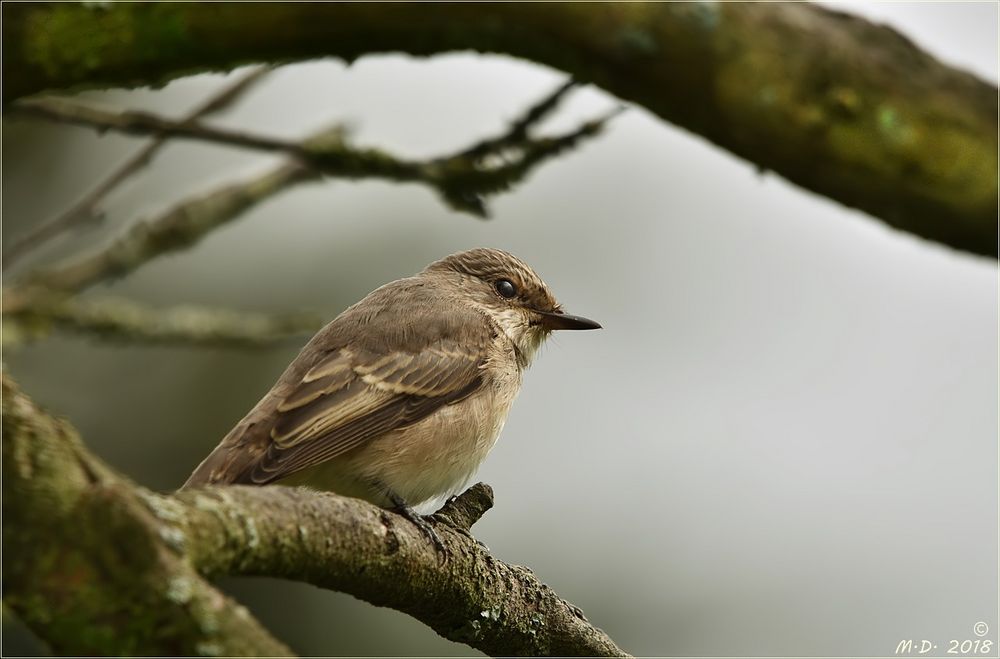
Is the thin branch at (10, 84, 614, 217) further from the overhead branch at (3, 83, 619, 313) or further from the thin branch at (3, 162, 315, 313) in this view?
the thin branch at (3, 162, 315, 313)

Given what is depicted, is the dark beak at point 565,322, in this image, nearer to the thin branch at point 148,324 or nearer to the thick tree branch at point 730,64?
the thin branch at point 148,324

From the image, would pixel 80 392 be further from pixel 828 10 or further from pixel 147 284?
pixel 828 10

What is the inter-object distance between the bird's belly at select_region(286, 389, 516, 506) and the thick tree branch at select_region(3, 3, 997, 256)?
2.38 metres

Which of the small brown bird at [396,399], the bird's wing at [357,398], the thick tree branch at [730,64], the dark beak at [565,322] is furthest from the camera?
the dark beak at [565,322]

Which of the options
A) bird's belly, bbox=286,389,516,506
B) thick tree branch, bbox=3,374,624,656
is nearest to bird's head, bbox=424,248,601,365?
bird's belly, bbox=286,389,516,506

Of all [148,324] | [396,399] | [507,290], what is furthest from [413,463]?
[148,324]

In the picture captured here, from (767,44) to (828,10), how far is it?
0.29 m

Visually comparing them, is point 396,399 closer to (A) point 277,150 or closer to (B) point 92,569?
(A) point 277,150

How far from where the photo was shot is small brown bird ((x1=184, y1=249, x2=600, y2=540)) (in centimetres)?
566

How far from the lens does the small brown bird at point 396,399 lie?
5664mm

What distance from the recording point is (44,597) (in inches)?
103

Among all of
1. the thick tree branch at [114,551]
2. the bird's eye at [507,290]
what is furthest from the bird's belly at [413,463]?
the thick tree branch at [114,551]

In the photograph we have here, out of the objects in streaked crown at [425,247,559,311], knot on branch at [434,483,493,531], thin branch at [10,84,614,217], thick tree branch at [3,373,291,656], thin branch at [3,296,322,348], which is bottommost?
thick tree branch at [3,373,291,656]

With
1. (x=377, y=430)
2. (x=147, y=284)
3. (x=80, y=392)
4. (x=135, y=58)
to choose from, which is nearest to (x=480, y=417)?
(x=377, y=430)
